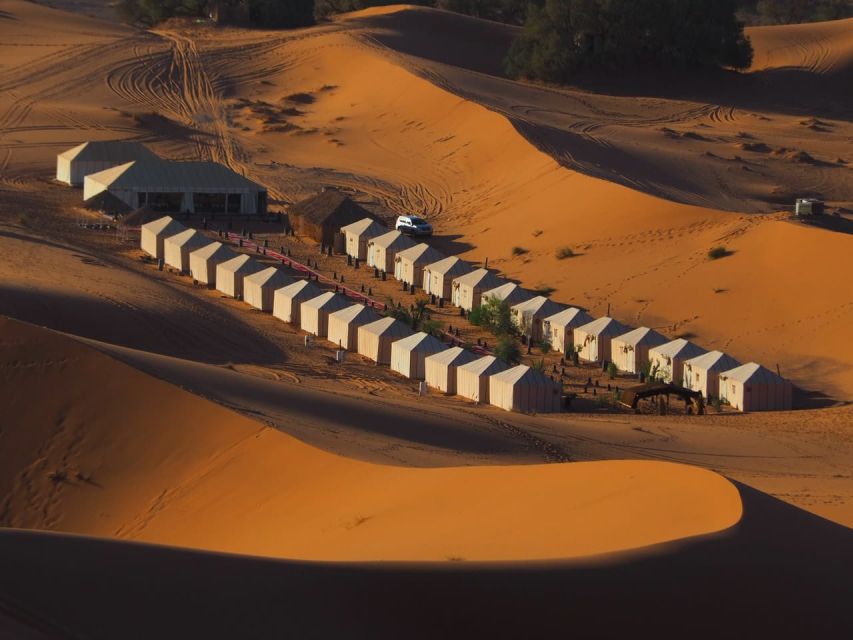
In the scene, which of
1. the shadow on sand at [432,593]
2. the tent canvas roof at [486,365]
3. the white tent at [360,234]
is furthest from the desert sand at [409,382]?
the white tent at [360,234]

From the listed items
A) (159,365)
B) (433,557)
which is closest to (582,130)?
(159,365)

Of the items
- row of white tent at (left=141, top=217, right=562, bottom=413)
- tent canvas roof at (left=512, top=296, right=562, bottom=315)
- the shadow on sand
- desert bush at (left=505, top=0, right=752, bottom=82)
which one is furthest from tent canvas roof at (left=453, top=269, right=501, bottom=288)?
desert bush at (left=505, top=0, right=752, bottom=82)

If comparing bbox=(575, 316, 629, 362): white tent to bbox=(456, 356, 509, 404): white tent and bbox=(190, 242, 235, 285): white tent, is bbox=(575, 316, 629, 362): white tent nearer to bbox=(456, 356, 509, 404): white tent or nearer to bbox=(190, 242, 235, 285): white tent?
bbox=(456, 356, 509, 404): white tent

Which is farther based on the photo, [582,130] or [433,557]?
[582,130]

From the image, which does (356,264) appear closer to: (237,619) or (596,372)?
(596,372)

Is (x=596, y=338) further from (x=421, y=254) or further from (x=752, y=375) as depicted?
(x=421, y=254)

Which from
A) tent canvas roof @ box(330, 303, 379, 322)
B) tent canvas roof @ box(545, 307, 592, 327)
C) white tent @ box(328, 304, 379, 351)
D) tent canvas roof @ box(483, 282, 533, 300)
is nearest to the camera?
white tent @ box(328, 304, 379, 351)

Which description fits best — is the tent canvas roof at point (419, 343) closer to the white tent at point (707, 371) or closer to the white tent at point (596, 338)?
the white tent at point (596, 338)

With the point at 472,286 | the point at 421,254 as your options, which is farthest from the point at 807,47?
the point at 472,286
